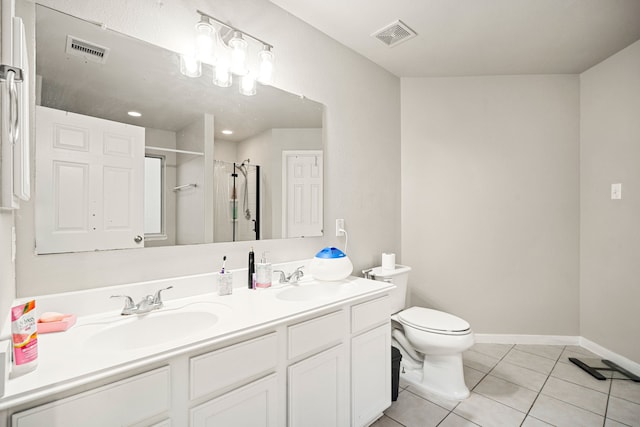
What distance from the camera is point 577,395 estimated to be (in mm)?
1982

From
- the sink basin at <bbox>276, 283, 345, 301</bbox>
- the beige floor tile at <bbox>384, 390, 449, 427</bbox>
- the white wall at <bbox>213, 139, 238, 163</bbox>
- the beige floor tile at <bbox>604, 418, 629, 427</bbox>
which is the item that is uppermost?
the white wall at <bbox>213, 139, 238, 163</bbox>

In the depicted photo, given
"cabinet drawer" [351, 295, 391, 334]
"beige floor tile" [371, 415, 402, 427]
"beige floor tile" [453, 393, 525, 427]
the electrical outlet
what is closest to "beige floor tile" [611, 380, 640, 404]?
"beige floor tile" [453, 393, 525, 427]

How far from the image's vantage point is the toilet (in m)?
1.94

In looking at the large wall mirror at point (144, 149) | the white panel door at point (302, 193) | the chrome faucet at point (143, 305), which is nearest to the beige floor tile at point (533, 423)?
the white panel door at point (302, 193)

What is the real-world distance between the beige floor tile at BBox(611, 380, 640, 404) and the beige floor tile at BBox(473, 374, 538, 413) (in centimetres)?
52

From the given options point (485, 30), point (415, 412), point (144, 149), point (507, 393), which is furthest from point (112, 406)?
point (485, 30)

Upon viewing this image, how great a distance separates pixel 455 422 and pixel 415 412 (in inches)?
8.6

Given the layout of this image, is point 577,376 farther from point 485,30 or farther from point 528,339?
point 485,30

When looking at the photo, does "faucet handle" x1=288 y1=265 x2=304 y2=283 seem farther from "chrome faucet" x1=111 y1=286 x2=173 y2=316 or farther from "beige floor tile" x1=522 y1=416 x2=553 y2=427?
"beige floor tile" x1=522 y1=416 x2=553 y2=427

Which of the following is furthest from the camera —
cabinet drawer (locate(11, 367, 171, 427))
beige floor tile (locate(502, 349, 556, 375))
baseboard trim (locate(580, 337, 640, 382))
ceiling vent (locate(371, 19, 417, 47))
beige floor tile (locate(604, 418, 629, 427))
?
beige floor tile (locate(502, 349, 556, 375))

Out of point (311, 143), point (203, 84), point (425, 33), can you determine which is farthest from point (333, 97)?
point (203, 84)

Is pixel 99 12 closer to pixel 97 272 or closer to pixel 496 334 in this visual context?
pixel 97 272

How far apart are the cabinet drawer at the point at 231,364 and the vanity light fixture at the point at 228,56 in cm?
128

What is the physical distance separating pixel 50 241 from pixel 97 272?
0.20 metres
